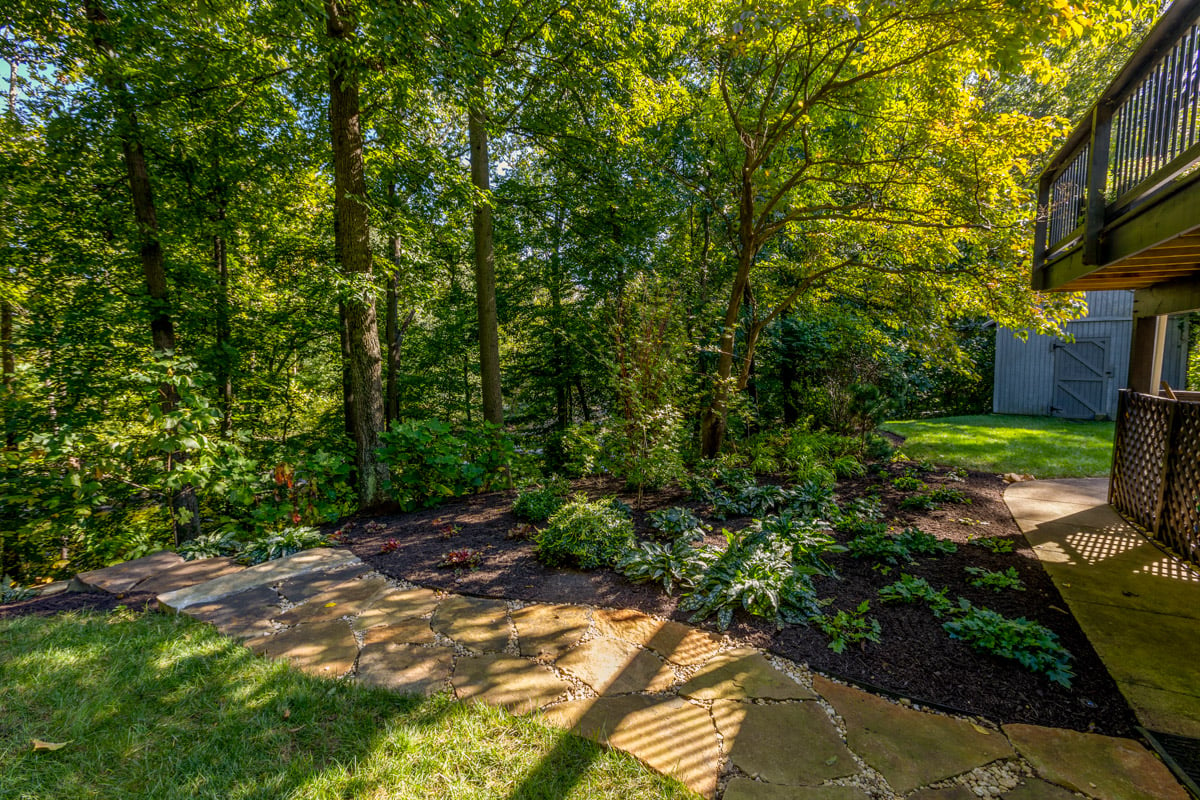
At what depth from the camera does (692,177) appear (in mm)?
7168

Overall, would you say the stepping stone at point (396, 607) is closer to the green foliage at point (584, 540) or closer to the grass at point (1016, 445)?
the green foliage at point (584, 540)

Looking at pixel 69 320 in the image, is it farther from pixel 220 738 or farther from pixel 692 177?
pixel 692 177

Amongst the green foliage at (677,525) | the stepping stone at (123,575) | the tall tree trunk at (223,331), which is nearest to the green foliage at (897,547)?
the green foliage at (677,525)

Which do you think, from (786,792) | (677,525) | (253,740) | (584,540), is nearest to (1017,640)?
(786,792)

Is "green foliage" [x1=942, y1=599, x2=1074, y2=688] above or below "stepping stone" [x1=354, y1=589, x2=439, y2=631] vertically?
above

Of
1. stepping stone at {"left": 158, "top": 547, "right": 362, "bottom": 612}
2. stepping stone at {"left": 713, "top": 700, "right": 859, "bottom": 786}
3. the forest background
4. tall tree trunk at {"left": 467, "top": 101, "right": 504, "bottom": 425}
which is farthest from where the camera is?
tall tree trunk at {"left": 467, "top": 101, "right": 504, "bottom": 425}

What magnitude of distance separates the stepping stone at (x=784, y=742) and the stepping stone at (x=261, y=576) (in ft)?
9.21

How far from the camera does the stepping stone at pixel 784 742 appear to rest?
1.64m

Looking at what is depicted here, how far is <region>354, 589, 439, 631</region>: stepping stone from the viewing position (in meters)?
2.63

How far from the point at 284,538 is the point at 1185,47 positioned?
6166 mm

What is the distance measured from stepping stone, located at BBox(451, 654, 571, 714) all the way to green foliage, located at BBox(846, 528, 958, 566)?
239cm

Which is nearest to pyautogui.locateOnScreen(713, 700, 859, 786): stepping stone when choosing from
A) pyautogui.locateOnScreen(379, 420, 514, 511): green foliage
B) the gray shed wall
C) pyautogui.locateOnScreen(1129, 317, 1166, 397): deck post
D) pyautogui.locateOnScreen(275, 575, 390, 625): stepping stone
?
pyautogui.locateOnScreen(275, 575, 390, 625): stepping stone

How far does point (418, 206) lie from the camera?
663 cm

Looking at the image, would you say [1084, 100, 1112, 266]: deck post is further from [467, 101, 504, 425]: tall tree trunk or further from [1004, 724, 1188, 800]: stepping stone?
[467, 101, 504, 425]: tall tree trunk
